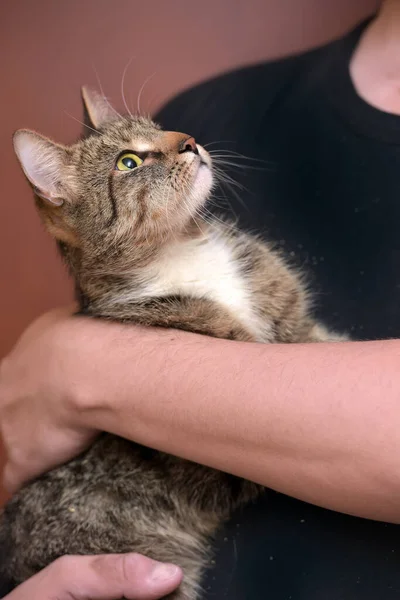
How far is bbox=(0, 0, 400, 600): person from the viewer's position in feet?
2.20

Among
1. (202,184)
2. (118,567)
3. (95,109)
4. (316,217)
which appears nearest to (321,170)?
(316,217)

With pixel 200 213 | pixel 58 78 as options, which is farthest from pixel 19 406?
pixel 58 78

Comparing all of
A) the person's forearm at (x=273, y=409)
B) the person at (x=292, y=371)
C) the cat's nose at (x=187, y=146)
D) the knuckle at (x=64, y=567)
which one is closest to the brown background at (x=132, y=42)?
the person at (x=292, y=371)

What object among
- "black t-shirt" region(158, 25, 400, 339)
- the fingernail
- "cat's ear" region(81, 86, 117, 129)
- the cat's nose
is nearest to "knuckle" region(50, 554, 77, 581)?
the fingernail

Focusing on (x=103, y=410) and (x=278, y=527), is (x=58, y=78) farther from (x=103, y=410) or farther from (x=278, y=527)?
(x=278, y=527)

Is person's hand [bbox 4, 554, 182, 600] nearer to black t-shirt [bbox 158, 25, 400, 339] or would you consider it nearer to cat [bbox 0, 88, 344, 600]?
cat [bbox 0, 88, 344, 600]

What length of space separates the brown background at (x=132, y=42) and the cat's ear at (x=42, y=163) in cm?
65

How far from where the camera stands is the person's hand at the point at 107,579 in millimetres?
868

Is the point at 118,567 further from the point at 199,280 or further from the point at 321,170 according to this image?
the point at 321,170

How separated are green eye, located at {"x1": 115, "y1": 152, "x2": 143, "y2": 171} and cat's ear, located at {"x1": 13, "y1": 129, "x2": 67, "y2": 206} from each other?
0.11 meters

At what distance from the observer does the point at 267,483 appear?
0.75 metres

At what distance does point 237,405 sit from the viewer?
2.39ft

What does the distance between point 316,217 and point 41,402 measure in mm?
633

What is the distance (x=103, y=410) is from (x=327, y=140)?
2.23ft
